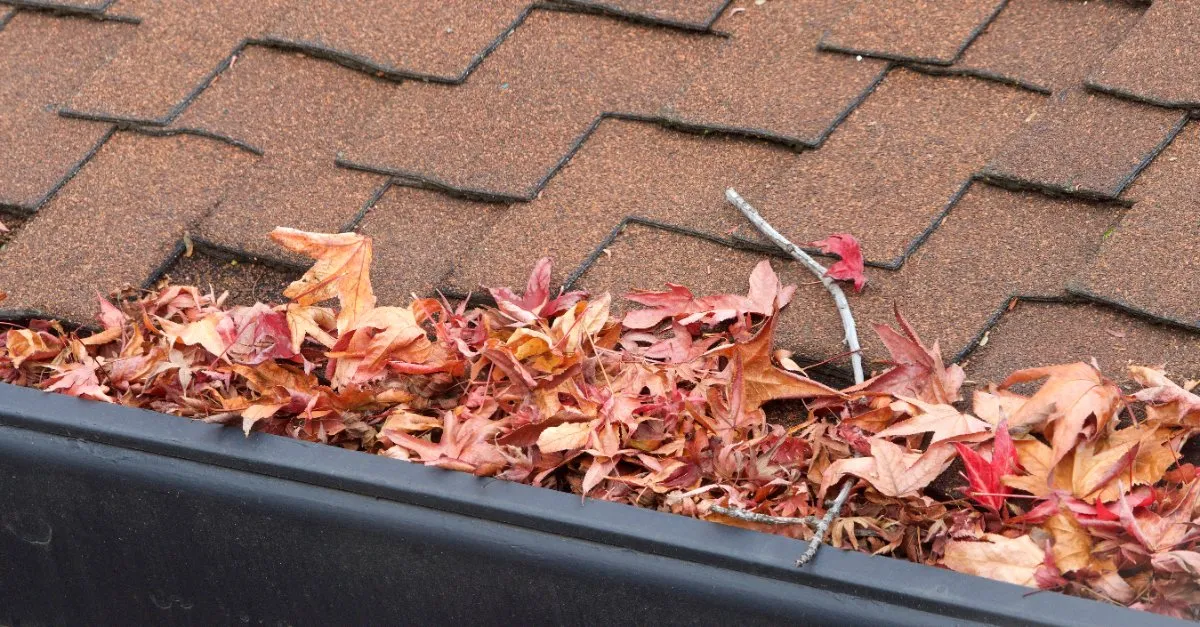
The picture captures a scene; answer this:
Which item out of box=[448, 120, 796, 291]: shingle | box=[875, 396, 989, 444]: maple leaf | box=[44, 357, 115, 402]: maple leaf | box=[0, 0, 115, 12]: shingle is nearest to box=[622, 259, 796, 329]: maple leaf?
box=[448, 120, 796, 291]: shingle

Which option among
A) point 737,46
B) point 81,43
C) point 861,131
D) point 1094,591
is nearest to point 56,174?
point 81,43

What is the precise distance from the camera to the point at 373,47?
1.98 metres

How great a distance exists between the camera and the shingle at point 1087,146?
1.56m

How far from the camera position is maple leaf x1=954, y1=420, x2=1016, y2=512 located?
1348mm

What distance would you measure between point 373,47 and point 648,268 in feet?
2.12

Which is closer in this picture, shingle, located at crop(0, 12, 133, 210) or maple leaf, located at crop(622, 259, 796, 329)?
maple leaf, located at crop(622, 259, 796, 329)

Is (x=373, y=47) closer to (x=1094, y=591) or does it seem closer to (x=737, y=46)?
(x=737, y=46)

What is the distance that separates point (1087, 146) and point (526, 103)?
30.2 inches

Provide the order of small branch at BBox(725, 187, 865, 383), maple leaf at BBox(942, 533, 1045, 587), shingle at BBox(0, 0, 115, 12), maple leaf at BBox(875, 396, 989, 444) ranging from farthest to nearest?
1. shingle at BBox(0, 0, 115, 12)
2. small branch at BBox(725, 187, 865, 383)
3. maple leaf at BBox(875, 396, 989, 444)
4. maple leaf at BBox(942, 533, 1045, 587)

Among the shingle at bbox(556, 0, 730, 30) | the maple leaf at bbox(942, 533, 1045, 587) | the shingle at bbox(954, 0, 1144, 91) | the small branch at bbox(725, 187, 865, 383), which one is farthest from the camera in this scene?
the shingle at bbox(556, 0, 730, 30)

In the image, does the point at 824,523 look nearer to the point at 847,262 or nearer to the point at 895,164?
the point at 847,262

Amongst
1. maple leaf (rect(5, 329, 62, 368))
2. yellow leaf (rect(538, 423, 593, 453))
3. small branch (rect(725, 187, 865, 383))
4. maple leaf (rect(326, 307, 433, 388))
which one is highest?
small branch (rect(725, 187, 865, 383))

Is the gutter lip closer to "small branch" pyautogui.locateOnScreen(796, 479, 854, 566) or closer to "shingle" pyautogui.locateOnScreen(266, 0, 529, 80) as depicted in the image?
"small branch" pyautogui.locateOnScreen(796, 479, 854, 566)

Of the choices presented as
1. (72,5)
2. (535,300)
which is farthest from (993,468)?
(72,5)
